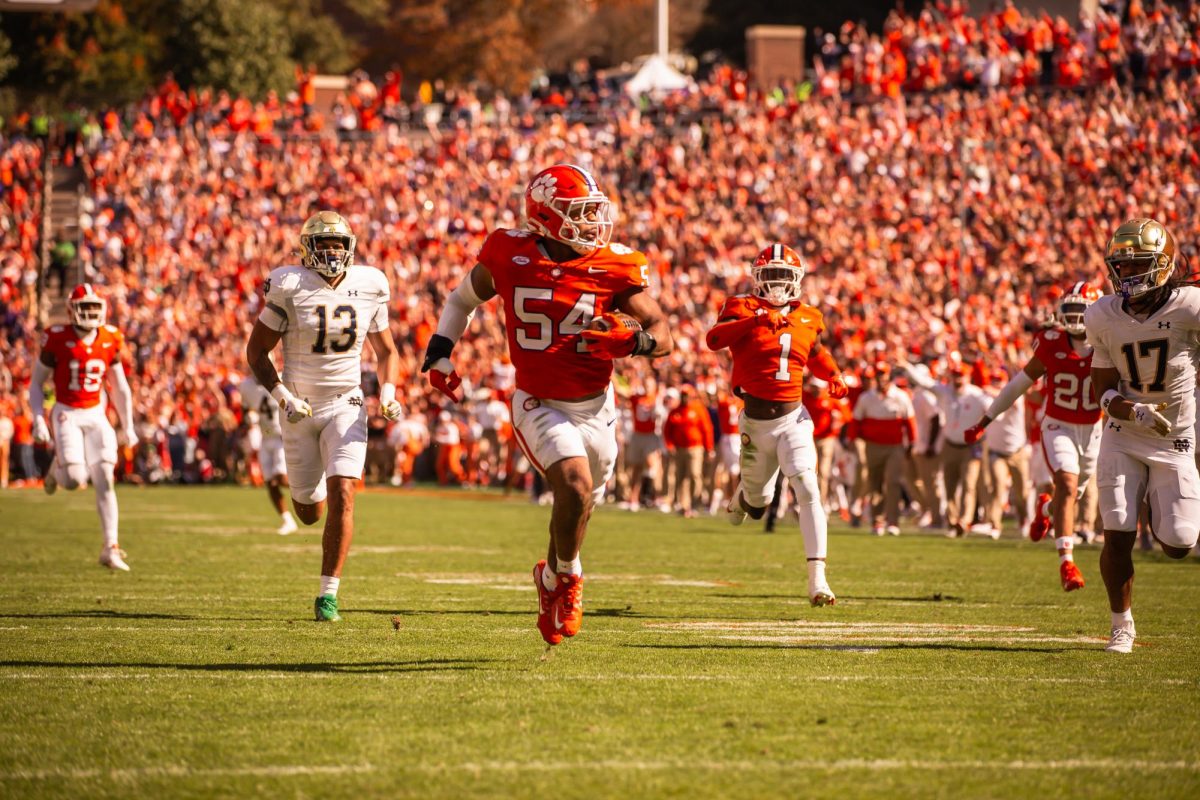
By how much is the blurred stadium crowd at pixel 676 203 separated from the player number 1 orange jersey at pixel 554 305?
1671cm

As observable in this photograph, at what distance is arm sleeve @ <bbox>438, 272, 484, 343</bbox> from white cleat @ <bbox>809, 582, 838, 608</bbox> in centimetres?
328

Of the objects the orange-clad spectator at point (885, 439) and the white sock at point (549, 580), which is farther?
the orange-clad spectator at point (885, 439)

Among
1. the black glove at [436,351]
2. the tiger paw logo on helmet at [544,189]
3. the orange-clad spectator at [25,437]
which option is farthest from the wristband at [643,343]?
the orange-clad spectator at [25,437]

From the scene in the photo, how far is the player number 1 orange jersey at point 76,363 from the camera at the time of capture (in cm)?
1324

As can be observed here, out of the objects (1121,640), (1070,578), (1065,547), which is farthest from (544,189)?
(1065,547)

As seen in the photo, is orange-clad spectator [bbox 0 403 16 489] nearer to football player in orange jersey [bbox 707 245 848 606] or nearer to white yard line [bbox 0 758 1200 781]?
football player in orange jersey [bbox 707 245 848 606]

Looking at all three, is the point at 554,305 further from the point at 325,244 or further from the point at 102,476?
the point at 102,476

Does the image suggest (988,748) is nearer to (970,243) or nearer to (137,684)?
(137,684)

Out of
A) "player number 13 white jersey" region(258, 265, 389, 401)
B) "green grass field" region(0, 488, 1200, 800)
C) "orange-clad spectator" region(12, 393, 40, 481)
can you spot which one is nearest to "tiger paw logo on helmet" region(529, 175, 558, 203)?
"green grass field" region(0, 488, 1200, 800)

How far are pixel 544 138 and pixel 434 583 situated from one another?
26289mm

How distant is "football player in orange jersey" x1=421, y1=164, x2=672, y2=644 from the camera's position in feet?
25.7

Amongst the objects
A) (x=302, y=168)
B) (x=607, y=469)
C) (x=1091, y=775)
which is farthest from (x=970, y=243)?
(x=1091, y=775)

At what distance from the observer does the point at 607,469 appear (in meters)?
7.98

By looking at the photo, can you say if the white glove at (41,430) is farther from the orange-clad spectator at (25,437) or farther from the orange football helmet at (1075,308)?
the orange-clad spectator at (25,437)
